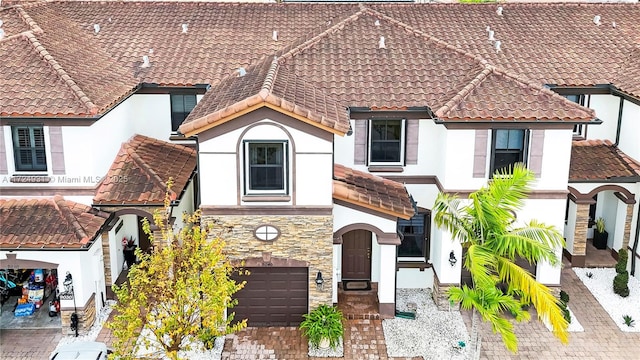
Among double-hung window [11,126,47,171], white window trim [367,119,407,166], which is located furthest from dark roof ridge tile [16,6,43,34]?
white window trim [367,119,407,166]

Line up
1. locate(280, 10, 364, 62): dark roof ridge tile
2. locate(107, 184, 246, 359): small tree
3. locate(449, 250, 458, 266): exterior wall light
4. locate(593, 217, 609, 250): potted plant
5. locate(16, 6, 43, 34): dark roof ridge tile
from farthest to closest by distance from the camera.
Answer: locate(593, 217, 609, 250): potted plant
locate(280, 10, 364, 62): dark roof ridge tile
locate(16, 6, 43, 34): dark roof ridge tile
locate(449, 250, 458, 266): exterior wall light
locate(107, 184, 246, 359): small tree

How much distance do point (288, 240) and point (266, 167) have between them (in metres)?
2.30

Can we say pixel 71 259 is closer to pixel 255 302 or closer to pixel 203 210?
pixel 203 210

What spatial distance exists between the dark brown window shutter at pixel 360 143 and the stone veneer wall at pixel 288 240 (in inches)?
138

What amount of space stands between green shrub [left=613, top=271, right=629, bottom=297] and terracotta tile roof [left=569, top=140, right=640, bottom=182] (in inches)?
133

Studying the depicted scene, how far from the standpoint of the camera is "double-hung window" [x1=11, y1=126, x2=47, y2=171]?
2008cm

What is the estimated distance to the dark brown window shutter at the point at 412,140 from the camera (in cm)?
2180

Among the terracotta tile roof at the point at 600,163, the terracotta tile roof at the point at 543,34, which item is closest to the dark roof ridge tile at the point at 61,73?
the terracotta tile roof at the point at 543,34

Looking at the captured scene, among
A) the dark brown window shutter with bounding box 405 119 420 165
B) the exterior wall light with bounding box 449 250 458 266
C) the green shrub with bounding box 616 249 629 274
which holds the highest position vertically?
the dark brown window shutter with bounding box 405 119 420 165

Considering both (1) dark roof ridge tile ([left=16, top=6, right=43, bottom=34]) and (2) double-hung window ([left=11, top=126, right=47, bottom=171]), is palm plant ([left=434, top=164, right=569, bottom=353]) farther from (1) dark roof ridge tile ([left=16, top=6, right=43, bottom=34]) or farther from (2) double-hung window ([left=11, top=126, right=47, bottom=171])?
(1) dark roof ridge tile ([left=16, top=6, right=43, bottom=34])

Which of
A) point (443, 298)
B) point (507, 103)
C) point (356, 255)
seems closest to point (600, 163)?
point (507, 103)

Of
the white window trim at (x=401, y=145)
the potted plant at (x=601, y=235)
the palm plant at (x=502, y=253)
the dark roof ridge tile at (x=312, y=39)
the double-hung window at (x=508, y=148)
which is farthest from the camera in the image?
the potted plant at (x=601, y=235)

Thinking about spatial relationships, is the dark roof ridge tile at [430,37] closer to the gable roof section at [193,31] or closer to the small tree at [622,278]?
the gable roof section at [193,31]

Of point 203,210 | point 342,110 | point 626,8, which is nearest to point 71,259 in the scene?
point 203,210
